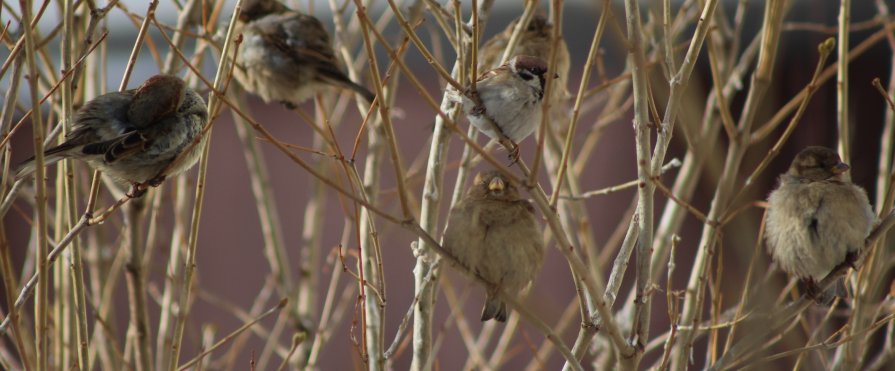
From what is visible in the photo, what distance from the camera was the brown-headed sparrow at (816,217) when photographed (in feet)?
12.2

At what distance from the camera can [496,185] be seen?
3643 mm

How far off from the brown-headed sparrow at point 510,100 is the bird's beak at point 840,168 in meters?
1.16

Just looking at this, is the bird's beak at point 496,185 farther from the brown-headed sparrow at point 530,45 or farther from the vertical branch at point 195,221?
the brown-headed sparrow at point 530,45

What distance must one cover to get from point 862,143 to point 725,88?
3.62m

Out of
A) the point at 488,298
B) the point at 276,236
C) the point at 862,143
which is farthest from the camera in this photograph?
the point at 862,143

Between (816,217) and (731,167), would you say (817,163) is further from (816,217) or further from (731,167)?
(731,167)

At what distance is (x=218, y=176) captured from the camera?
29.4ft

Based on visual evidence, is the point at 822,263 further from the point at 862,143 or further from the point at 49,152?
the point at 862,143

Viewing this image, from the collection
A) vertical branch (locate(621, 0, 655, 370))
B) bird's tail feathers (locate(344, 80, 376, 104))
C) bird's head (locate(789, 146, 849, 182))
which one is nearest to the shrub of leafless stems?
vertical branch (locate(621, 0, 655, 370))

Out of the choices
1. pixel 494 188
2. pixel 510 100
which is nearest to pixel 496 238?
pixel 494 188

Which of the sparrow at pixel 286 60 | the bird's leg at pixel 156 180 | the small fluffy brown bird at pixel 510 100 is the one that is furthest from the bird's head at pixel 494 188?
the sparrow at pixel 286 60

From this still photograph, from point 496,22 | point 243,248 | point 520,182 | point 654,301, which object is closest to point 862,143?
point 654,301

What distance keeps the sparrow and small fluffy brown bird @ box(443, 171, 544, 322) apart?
1713 millimetres

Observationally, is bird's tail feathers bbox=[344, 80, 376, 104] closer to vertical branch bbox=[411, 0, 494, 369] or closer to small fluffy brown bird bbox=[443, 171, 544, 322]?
vertical branch bbox=[411, 0, 494, 369]
